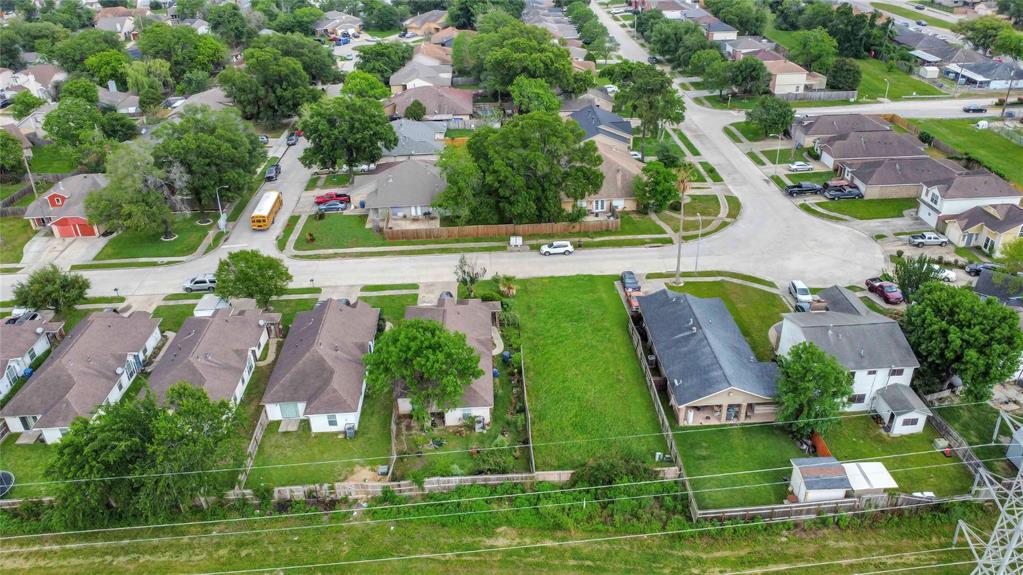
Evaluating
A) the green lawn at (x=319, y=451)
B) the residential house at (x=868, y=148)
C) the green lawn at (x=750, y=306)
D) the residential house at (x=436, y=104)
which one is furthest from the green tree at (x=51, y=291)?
the residential house at (x=868, y=148)

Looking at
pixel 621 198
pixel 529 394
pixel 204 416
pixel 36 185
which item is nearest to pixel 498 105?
pixel 621 198

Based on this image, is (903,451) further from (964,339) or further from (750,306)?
(750,306)

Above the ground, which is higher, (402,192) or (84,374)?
(84,374)

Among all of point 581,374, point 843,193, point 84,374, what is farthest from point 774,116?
point 84,374

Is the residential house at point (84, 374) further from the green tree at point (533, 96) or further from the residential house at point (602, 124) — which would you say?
the green tree at point (533, 96)

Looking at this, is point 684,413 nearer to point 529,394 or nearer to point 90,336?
point 529,394

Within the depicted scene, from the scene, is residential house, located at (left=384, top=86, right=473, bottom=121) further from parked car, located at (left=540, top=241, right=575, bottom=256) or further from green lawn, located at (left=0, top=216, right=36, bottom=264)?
green lawn, located at (left=0, top=216, right=36, bottom=264)
